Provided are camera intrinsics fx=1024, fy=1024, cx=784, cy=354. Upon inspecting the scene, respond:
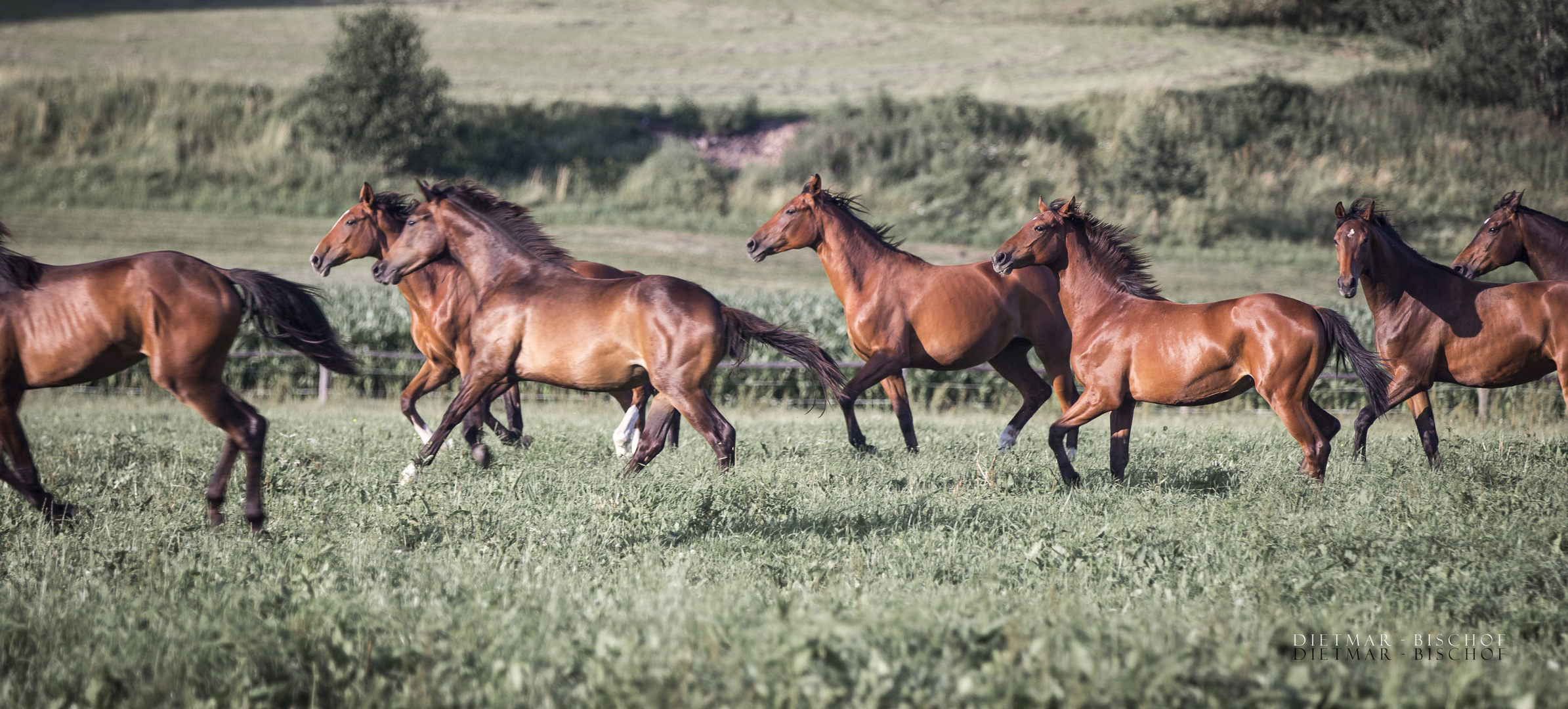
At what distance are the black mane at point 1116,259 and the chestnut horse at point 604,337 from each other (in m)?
2.33

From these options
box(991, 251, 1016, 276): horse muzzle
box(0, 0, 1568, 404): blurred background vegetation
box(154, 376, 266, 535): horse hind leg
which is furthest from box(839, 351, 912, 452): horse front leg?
box(0, 0, 1568, 404): blurred background vegetation

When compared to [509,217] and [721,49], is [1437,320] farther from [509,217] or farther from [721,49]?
[721,49]

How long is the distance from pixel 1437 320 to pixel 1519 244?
1737 millimetres

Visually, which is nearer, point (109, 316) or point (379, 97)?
point (109, 316)

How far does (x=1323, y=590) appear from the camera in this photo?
461cm

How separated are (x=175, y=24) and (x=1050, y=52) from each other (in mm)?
38509

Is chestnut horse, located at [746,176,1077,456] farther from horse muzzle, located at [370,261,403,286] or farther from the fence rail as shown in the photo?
the fence rail

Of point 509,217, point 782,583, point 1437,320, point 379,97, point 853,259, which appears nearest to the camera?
point 782,583

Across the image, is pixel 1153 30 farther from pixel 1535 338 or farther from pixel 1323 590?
pixel 1323 590

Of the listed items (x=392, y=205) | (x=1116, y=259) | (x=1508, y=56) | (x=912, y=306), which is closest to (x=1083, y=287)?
(x=1116, y=259)

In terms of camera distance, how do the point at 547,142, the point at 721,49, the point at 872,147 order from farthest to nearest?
the point at 721,49 → the point at 547,142 → the point at 872,147

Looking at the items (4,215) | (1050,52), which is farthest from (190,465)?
(1050,52)

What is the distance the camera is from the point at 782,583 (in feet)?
15.3

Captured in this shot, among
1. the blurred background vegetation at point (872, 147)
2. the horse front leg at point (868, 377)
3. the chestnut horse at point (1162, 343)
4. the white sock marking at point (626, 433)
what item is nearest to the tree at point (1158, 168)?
the blurred background vegetation at point (872, 147)
